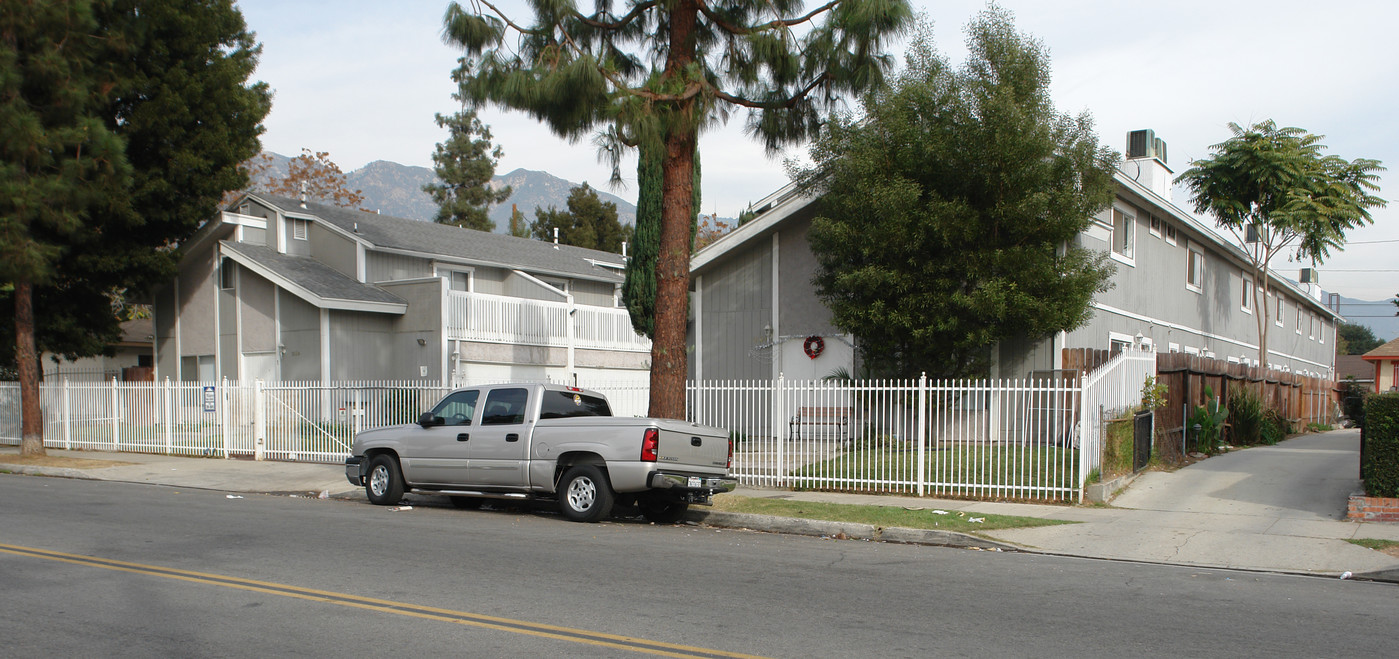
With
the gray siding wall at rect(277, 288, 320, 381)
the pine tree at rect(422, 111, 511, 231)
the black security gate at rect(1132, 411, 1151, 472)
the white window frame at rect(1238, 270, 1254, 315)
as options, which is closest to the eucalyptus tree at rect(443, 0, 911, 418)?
the black security gate at rect(1132, 411, 1151, 472)

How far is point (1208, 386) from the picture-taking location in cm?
1988

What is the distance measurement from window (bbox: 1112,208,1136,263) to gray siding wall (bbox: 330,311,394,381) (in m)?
17.0

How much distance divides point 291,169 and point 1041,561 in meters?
49.5

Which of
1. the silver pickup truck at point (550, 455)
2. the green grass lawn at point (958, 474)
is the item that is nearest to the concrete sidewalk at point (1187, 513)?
the green grass lawn at point (958, 474)

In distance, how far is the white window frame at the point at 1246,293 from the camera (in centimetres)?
3241

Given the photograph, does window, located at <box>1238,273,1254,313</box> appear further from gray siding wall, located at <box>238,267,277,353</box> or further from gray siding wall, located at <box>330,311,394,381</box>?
gray siding wall, located at <box>238,267,277,353</box>

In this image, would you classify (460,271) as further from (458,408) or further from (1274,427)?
(1274,427)

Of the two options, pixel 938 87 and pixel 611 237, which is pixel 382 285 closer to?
pixel 938 87

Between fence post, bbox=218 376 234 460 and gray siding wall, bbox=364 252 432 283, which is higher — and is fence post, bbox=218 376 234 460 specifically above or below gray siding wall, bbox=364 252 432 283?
below

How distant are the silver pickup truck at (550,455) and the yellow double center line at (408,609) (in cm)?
466

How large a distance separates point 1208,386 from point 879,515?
11.2 m

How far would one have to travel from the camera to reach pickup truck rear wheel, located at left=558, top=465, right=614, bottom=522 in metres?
11.9

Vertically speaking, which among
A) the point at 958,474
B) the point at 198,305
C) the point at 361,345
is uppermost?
the point at 198,305

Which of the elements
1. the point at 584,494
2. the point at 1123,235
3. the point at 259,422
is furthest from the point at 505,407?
the point at 1123,235
